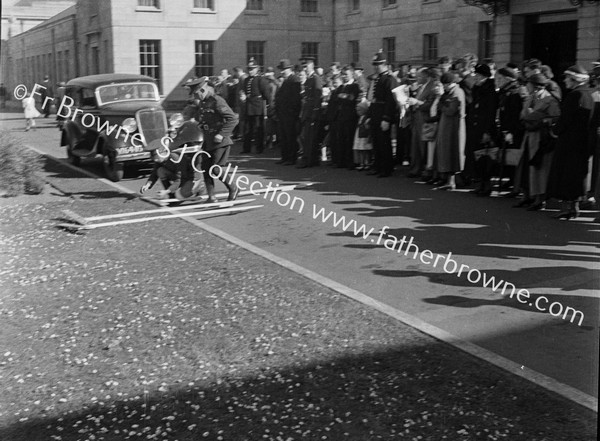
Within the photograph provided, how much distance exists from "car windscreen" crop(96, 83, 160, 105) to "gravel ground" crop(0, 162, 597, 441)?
9252 millimetres

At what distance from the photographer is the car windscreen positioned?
17.0 meters

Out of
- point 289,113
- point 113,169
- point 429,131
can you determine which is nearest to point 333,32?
point 289,113

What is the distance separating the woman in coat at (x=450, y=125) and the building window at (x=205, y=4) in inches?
230

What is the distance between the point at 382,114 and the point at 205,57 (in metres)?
8.13

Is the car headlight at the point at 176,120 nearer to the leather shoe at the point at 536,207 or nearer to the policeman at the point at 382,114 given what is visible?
the policeman at the point at 382,114

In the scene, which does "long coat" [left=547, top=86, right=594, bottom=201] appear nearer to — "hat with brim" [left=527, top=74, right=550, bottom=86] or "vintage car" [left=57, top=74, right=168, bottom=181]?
"hat with brim" [left=527, top=74, right=550, bottom=86]

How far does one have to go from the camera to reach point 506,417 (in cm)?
441

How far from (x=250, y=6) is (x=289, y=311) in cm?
1363

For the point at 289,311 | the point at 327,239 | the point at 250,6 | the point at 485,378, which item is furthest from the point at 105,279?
the point at 250,6

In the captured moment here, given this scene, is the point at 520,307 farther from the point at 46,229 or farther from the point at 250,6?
the point at 250,6

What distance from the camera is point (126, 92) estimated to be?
17.2 meters

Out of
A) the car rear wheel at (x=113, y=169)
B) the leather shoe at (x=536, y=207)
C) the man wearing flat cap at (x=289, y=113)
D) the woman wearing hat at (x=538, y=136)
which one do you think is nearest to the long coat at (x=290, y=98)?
the man wearing flat cap at (x=289, y=113)

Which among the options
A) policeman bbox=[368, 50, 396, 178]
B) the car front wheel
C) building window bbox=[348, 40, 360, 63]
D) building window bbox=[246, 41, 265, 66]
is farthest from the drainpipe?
the car front wheel

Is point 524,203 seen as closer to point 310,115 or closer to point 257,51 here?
point 310,115
